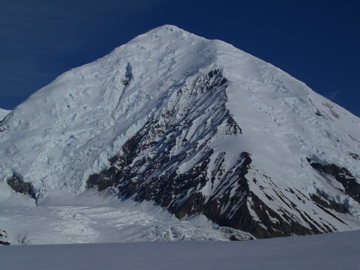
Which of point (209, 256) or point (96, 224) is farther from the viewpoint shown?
point (96, 224)

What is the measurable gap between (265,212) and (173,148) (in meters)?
43.4

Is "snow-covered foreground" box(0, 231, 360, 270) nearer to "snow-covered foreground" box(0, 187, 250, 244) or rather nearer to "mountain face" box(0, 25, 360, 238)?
"snow-covered foreground" box(0, 187, 250, 244)

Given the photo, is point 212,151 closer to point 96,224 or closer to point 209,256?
point 96,224

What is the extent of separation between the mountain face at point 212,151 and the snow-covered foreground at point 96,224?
5732 mm

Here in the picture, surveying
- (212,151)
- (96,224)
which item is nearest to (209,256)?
(96,224)

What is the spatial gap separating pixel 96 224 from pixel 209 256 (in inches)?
4869

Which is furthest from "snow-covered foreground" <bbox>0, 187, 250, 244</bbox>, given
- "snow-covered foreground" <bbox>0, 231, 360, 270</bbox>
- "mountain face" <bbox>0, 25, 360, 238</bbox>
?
"snow-covered foreground" <bbox>0, 231, 360, 270</bbox>

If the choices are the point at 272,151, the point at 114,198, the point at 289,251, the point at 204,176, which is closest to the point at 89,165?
the point at 114,198

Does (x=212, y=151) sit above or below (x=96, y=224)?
above

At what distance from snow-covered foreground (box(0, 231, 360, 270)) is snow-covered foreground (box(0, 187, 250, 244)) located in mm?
103615

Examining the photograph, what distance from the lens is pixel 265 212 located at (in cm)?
13675

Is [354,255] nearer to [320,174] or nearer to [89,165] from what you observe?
[320,174]

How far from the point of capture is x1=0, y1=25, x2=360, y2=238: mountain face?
5620 inches

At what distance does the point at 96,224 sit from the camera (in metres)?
142
